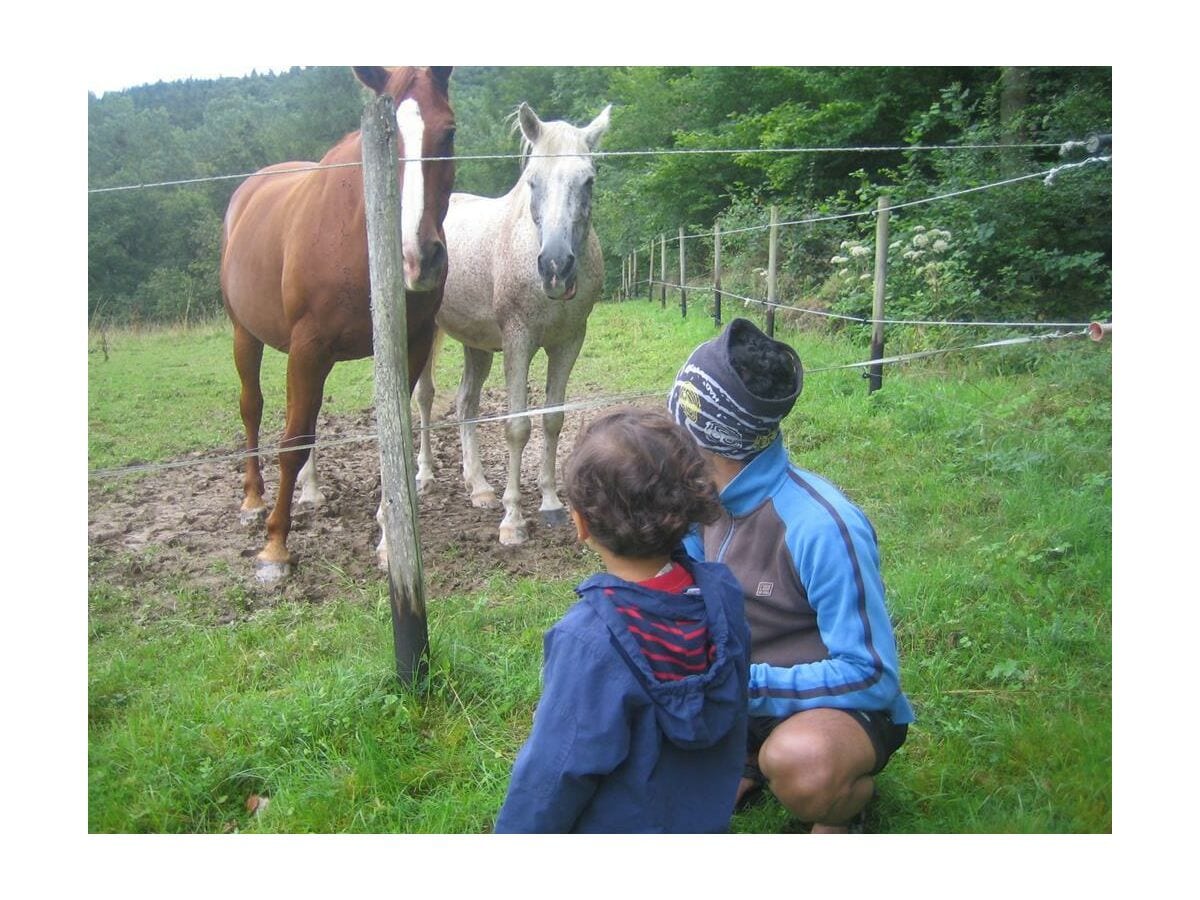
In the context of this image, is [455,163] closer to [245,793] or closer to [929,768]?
[245,793]

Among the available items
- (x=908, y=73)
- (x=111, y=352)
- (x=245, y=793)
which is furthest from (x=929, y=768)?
(x=111, y=352)

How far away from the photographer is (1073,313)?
3164mm

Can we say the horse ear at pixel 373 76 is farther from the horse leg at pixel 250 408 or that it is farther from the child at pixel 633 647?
the child at pixel 633 647

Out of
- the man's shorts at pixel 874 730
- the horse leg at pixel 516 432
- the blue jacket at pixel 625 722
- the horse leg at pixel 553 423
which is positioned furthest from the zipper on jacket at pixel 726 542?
the horse leg at pixel 553 423

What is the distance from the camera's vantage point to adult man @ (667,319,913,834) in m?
1.85

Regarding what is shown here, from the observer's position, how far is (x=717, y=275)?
362 cm

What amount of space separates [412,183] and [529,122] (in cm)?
41

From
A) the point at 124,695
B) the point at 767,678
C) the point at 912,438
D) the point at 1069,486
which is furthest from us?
the point at 912,438

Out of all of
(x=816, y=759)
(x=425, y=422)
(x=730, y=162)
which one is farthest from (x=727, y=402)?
(x=425, y=422)

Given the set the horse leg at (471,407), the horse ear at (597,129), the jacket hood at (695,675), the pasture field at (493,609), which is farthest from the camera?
the horse leg at (471,407)

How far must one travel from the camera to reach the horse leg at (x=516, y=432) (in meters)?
3.47

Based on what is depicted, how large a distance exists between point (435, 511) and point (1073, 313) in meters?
2.62

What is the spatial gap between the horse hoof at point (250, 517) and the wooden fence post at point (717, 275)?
1953mm
